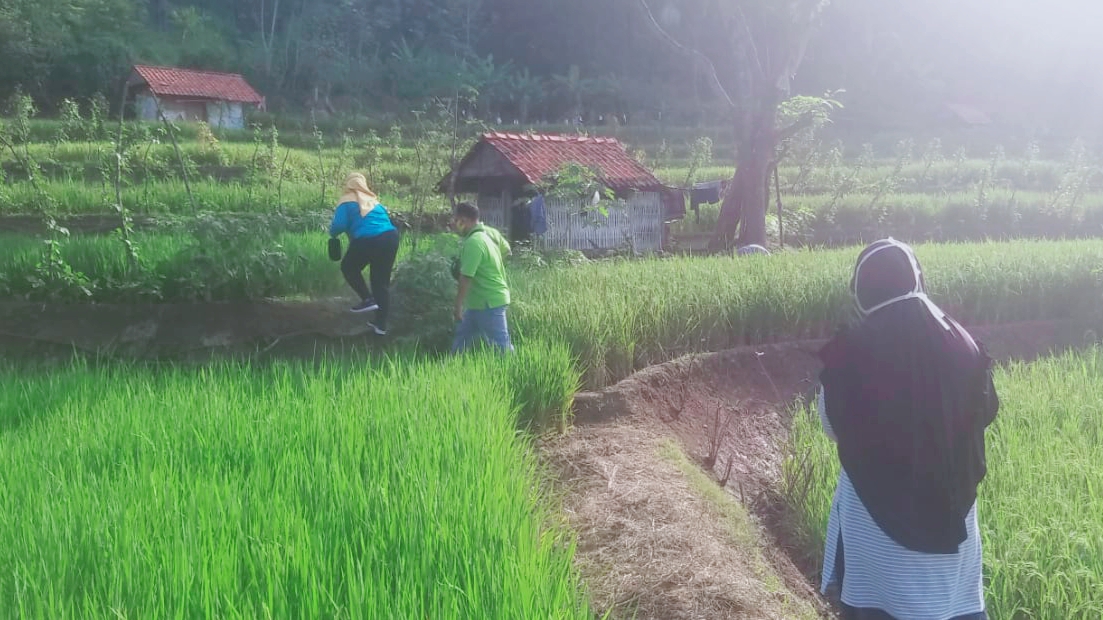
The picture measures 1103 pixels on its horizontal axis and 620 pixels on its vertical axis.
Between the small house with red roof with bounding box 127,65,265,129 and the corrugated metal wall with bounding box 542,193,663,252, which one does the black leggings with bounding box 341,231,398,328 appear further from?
the small house with red roof with bounding box 127,65,265,129

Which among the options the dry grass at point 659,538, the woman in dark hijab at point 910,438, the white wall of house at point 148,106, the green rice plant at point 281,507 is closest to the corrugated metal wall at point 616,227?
the dry grass at point 659,538

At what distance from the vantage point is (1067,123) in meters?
38.6

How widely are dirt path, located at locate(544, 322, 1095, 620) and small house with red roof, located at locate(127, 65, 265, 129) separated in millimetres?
22286

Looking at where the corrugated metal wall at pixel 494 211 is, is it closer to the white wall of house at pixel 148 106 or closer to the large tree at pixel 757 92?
the large tree at pixel 757 92

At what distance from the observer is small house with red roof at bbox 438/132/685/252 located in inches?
428

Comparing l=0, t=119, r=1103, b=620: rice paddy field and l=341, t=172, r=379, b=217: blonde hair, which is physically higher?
l=341, t=172, r=379, b=217: blonde hair

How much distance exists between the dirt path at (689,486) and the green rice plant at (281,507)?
0.32 meters

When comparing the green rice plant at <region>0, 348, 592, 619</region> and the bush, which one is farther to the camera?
the bush

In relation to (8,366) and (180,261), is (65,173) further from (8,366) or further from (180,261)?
(8,366)

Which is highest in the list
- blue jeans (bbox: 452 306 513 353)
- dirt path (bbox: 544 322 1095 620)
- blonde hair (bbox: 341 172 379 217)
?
blonde hair (bbox: 341 172 379 217)

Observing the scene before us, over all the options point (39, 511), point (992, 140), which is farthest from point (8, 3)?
point (992, 140)

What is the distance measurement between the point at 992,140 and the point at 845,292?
3144 cm

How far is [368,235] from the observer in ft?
20.5

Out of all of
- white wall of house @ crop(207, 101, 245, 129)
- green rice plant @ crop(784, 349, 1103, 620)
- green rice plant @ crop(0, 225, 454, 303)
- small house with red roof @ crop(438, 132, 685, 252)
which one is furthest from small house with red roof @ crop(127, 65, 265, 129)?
green rice plant @ crop(784, 349, 1103, 620)
